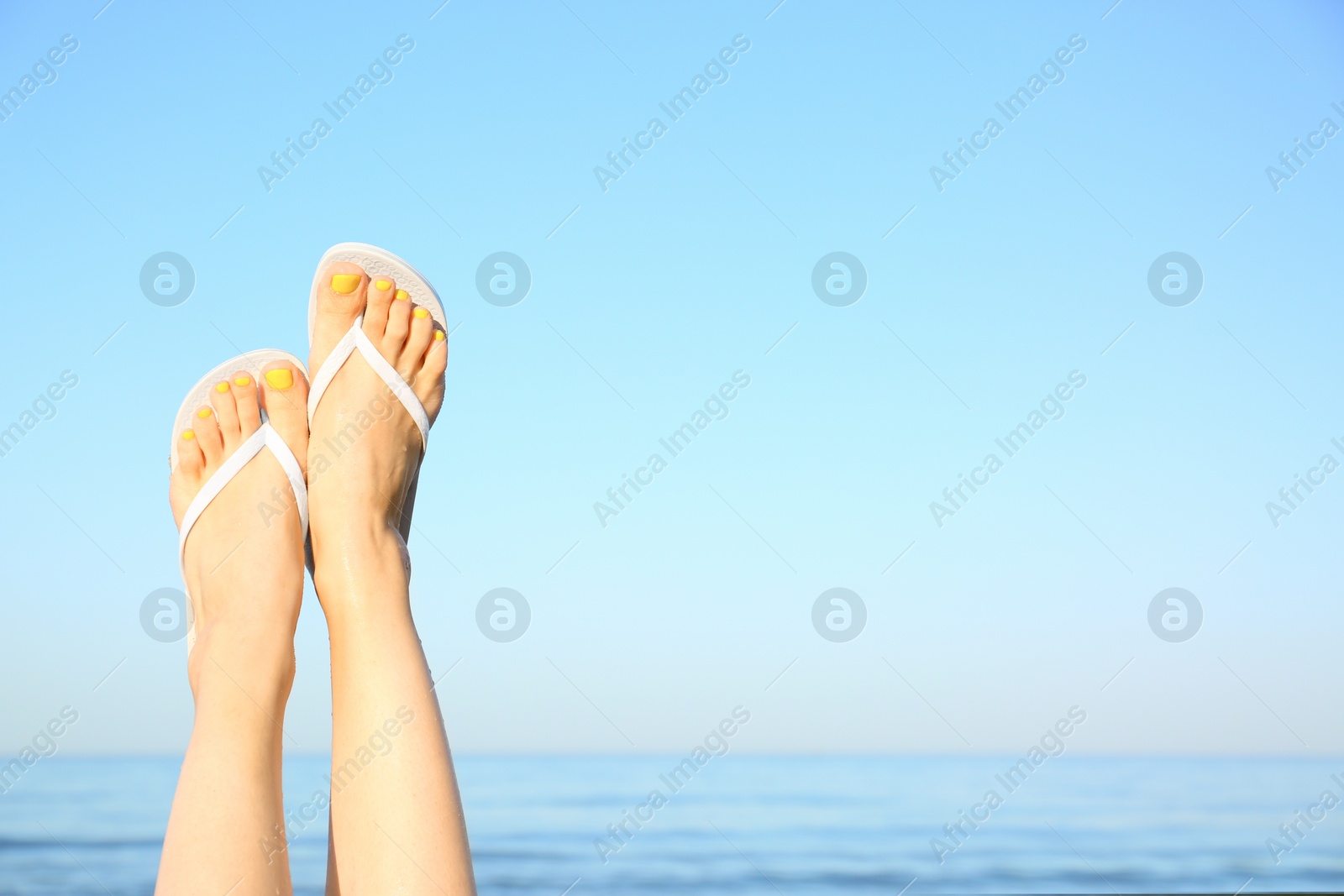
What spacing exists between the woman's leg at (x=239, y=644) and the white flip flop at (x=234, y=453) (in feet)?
0.06

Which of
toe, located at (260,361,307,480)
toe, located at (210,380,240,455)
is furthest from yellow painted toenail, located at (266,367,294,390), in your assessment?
toe, located at (210,380,240,455)

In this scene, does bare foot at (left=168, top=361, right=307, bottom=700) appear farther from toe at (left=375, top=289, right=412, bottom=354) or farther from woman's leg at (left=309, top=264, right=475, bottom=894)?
toe at (left=375, top=289, right=412, bottom=354)

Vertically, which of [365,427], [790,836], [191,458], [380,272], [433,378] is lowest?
[790,836]

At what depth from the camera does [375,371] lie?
221 centimetres

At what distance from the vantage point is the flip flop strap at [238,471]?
2119 millimetres

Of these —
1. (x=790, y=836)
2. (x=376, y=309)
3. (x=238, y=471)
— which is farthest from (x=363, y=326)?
(x=790, y=836)

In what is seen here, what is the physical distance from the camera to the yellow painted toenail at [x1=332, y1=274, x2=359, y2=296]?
224 centimetres

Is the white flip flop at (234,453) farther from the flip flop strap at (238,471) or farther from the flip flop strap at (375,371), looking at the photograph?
the flip flop strap at (375,371)

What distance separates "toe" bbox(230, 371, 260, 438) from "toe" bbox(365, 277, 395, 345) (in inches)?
11.8

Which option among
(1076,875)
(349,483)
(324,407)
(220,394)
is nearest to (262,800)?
(349,483)

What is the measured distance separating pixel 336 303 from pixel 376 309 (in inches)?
3.4

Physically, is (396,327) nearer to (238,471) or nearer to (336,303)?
(336,303)

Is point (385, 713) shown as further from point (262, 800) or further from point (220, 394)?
point (220, 394)

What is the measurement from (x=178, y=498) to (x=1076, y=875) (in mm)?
5087
